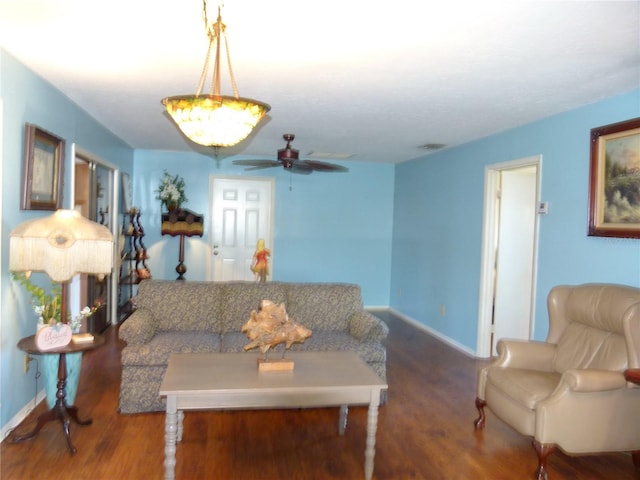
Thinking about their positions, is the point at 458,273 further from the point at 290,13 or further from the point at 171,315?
the point at 290,13

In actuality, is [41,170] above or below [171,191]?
below

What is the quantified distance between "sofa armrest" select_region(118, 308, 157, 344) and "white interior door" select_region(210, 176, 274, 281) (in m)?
3.47

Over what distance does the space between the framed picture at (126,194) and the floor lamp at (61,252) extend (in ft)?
10.9

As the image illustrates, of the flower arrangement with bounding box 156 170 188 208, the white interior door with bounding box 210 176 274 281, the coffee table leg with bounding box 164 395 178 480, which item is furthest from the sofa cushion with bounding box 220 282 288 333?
the white interior door with bounding box 210 176 274 281

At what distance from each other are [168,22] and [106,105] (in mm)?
2032

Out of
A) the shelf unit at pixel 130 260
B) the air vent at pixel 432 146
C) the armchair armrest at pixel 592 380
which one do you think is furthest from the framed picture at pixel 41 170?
the air vent at pixel 432 146

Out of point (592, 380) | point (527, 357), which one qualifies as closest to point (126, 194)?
point (527, 357)

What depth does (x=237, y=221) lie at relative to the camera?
7.08 m

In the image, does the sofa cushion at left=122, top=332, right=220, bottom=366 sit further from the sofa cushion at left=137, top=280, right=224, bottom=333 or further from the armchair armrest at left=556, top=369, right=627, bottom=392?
the armchair armrest at left=556, top=369, right=627, bottom=392

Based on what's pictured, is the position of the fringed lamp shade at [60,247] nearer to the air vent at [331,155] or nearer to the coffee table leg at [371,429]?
the coffee table leg at [371,429]

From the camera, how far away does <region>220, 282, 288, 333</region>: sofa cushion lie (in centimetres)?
395

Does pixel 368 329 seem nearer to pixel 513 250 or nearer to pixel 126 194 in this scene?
pixel 513 250

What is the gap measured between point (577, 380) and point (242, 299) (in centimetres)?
247

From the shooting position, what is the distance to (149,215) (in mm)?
6789
